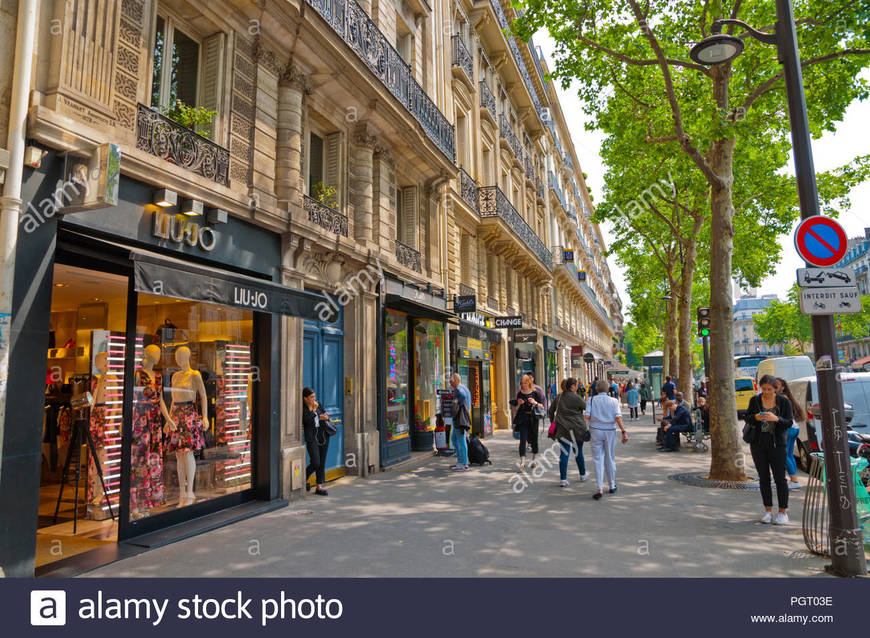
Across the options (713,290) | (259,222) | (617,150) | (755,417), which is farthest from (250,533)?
(617,150)

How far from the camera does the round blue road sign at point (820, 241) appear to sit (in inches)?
208

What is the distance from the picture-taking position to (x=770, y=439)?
671 cm

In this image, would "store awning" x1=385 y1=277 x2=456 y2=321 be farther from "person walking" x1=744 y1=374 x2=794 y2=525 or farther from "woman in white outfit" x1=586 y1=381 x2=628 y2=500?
"person walking" x1=744 y1=374 x2=794 y2=525

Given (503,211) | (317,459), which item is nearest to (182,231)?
(317,459)

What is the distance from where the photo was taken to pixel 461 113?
A: 18.4 m

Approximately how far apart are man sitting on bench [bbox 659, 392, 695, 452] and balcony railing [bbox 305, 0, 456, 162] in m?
8.71

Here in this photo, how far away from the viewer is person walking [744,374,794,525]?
6637 mm

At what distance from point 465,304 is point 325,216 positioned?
587cm

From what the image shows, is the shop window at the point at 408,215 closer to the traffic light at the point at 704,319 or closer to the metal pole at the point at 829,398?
the traffic light at the point at 704,319

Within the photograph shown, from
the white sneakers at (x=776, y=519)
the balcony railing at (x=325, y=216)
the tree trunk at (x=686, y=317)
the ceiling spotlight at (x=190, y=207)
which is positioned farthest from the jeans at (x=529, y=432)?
the tree trunk at (x=686, y=317)

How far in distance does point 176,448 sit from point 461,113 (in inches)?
577

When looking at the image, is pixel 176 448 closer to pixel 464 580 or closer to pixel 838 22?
pixel 464 580

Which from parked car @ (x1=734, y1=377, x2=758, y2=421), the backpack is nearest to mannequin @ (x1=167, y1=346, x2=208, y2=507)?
the backpack

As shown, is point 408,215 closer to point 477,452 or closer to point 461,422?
point 461,422
